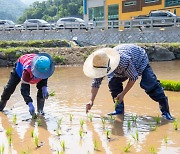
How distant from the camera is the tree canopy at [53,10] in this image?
75.2m

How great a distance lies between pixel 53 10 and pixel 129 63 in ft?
288

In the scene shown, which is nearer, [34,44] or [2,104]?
[2,104]

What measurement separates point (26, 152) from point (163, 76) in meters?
8.55

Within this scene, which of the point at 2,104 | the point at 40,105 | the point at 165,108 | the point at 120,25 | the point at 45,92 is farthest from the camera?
the point at 120,25

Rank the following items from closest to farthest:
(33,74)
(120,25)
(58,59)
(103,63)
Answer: (103,63) < (33,74) < (58,59) < (120,25)

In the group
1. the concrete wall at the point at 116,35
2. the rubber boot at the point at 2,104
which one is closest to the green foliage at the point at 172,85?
the rubber boot at the point at 2,104

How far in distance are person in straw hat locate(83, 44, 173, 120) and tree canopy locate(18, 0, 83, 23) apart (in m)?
61.9

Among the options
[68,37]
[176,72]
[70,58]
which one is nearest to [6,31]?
[68,37]

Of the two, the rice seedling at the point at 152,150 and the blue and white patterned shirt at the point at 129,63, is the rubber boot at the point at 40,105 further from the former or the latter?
the rice seedling at the point at 152,150

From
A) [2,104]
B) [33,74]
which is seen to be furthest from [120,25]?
[33,74]

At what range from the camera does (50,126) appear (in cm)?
516

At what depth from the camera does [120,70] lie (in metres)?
4.89

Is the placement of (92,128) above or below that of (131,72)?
below

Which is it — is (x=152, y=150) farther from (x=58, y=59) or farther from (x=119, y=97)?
(x=58, y=59)
